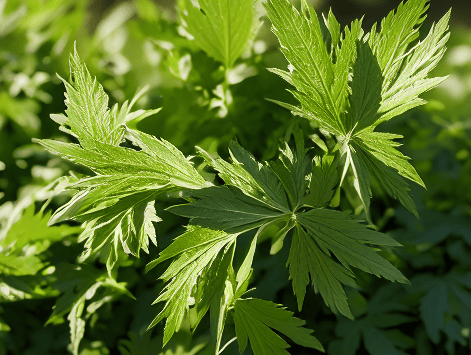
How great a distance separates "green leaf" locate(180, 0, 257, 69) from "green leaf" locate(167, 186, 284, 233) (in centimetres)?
20

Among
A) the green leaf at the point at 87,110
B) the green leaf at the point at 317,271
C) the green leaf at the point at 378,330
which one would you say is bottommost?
the green leaf at the point at 378,330

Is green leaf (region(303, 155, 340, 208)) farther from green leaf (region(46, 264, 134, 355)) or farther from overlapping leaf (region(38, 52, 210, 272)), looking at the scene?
green leaf (region(46, 264, 134, 355))

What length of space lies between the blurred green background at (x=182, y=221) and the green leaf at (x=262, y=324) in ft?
0.37

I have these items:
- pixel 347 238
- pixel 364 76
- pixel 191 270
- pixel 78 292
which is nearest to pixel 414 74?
pixel 364 76

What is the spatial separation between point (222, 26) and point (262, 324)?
311mm

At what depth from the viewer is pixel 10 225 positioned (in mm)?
577

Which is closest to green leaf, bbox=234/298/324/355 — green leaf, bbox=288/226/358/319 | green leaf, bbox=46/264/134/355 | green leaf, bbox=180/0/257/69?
green leaf, bbox=288/226/358/319

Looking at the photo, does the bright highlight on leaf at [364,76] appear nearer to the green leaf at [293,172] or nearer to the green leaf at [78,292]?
the green leaf at [293,172]

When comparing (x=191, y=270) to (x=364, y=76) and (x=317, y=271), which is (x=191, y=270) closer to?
(x=317, y=271)

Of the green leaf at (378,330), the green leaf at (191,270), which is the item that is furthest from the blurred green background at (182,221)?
the green leaf at (191,270)

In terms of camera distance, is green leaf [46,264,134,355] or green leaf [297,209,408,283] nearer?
green leaf [297,209,408,283]

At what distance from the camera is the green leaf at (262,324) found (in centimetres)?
38

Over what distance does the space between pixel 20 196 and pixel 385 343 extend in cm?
57

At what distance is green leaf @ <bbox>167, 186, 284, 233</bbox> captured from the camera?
365 mm
